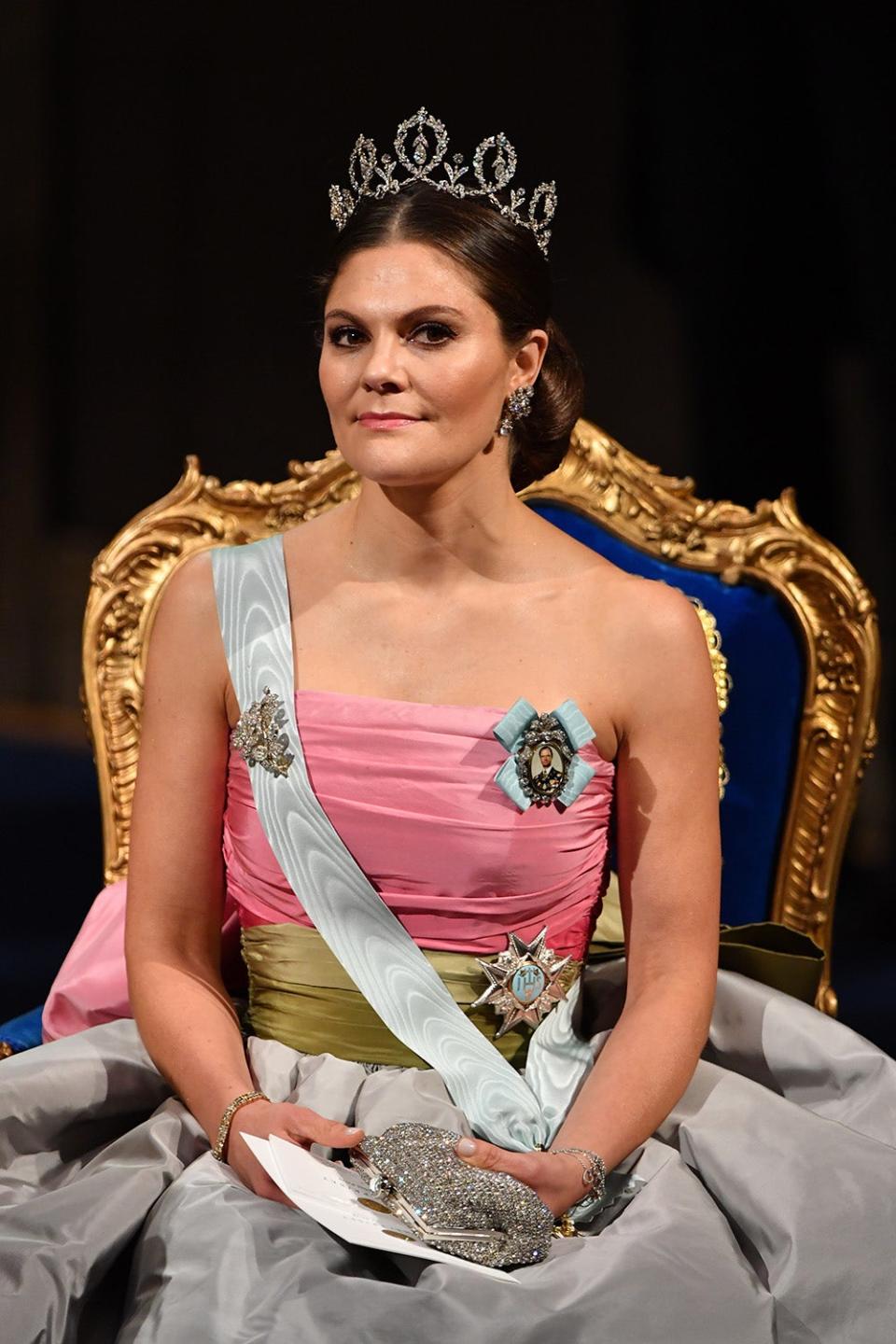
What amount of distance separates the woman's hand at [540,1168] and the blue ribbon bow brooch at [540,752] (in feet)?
1.07

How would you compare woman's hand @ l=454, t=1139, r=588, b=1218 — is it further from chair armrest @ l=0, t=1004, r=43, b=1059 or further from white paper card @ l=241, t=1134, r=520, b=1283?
chair armrest @ l=0, t=1004, r=43, b=1059

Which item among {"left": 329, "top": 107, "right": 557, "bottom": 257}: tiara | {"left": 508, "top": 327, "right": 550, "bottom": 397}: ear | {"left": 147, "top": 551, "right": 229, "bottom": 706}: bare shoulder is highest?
{"left": 329, "top": 107, "right": 557, "bottom": 257}: tiara

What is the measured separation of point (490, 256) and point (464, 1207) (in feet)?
2.72

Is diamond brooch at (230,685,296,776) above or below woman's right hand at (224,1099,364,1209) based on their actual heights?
above

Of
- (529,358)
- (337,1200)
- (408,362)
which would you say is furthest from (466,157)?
(337,1200)

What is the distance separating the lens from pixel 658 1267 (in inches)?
49.6

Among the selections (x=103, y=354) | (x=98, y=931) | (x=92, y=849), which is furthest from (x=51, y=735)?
(x=98, y=931)

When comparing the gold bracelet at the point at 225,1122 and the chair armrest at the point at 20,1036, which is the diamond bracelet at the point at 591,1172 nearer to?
the gold bracelet at the point at 225,1122

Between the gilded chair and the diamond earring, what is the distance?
464mm

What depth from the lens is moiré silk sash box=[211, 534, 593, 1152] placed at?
1.49 metres

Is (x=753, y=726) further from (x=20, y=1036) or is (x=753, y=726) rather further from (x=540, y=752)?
(x=20, y=1036)

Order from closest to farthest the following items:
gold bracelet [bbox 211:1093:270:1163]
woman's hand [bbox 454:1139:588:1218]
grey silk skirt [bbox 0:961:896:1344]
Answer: grey silk skirt [bbox 0:961:896:1344] → woman's hand [bbox 454:1139:588:1218] → gold bracelet [bbox 211:1093:270:1163]

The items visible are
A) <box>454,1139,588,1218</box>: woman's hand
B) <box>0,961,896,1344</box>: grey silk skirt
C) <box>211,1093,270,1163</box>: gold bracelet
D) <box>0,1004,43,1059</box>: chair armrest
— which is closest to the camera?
<box>0,961,896,1344</box>: grey silk skirt

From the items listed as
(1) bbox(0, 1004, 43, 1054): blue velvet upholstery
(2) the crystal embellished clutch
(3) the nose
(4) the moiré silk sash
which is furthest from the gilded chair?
(2) the crystal embellished clutch
